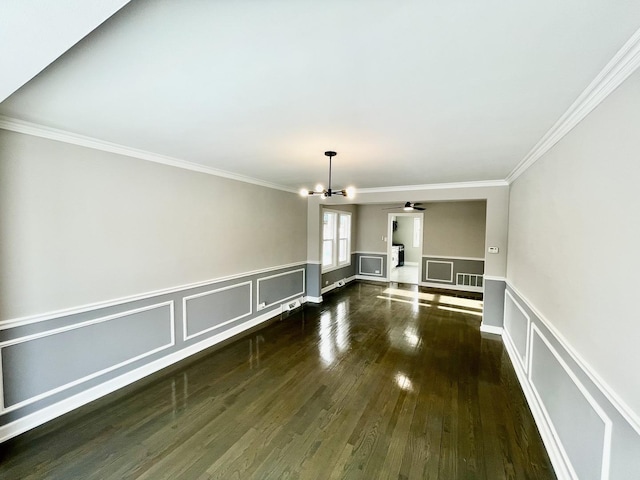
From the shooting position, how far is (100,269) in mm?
2699

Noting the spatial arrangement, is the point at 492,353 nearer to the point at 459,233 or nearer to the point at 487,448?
the point at 487,448

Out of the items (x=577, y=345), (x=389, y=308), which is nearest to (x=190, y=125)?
(x=577, y=345)

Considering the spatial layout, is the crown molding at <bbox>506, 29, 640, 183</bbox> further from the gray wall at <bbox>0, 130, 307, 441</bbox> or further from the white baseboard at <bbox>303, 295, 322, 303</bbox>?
the white baseboard at <bbox>303, 295, 322, 303</bbox>

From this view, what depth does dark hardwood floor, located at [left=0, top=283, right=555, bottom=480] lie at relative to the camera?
6.42 feet

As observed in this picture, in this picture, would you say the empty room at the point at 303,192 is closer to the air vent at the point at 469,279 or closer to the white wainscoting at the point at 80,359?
the white wainscoting at the point at 80,359

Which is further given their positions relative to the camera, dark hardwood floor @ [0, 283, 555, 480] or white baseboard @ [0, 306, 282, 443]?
white baseboard @ [0, 306, 282, 443]

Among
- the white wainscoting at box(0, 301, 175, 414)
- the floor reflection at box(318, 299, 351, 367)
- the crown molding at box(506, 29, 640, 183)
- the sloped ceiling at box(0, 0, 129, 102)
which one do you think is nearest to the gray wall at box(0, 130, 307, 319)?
the white wainscoting at box(0, 301, 175, 414)

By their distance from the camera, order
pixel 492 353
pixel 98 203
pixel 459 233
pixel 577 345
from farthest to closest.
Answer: pixel 459 233, pixel 492 353, pixel 98 203, pixel 577 345

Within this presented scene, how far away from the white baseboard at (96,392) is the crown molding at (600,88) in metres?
4.33

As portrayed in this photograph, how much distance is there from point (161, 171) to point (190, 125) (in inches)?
48.6

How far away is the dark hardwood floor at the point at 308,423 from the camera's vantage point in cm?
196

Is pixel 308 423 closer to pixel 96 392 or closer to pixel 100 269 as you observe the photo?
pixel 96 392

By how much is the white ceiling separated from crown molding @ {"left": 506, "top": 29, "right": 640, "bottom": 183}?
1.5 inches

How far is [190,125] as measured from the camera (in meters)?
2.24
